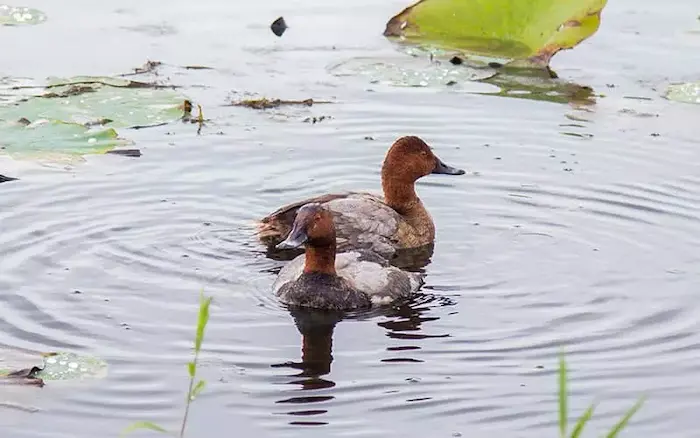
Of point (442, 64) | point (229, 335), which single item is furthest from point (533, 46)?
point (229, 335)

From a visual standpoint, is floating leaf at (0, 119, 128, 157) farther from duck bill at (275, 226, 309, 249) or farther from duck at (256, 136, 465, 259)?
duck bill at (275, 226, 309, 249)

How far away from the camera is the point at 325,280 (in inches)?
363

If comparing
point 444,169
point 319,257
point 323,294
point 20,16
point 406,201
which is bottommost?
point 323,294

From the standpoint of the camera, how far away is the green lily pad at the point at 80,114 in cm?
1152

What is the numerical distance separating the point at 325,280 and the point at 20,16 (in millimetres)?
7855

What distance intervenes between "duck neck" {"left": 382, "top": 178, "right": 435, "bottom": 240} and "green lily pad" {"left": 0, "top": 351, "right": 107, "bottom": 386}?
142 inches

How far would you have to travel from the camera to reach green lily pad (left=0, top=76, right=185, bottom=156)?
1152cm

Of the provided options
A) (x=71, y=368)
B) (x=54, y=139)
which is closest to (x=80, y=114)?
(x=54, y=139)

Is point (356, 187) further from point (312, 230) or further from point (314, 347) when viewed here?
point (314, 347)

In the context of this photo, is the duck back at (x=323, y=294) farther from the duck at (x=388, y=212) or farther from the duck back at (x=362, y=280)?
the duck at (x=388, y=212)

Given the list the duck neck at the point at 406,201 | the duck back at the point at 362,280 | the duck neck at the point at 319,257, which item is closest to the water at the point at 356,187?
the duck back at the point at 362,280

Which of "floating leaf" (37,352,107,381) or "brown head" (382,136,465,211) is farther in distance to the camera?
"brown head" (382,136,465,211)

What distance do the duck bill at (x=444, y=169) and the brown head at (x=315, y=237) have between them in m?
1.91

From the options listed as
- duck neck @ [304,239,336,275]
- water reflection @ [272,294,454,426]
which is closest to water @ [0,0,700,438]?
water reflection @ [272,294,454,426]
